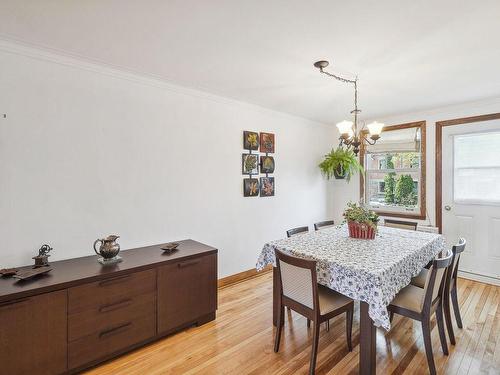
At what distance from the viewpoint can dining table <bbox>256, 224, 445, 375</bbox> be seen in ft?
5.43

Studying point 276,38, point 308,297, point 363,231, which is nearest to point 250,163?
point 363,231

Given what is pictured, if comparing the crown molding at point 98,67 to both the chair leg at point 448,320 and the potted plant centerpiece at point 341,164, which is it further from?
the chair leg at point 448,320

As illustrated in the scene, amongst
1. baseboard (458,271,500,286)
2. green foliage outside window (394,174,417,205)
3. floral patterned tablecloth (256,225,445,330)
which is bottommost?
baseboard (458,271,500,286)

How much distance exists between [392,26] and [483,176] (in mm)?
2847

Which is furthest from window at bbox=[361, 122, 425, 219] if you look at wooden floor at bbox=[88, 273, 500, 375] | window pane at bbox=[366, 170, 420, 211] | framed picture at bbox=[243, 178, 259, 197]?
framed picture at bbox=[243, 178, 259, 197]

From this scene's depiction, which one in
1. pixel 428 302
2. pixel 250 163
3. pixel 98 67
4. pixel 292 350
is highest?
pixel 98 67

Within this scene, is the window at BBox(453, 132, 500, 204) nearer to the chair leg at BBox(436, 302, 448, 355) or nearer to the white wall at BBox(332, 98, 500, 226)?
the white wall at BBox(332, 98, 500, 226)

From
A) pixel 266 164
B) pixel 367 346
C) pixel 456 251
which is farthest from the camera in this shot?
pixel 266 164

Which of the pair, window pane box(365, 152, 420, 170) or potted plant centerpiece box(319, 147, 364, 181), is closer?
window pane box(365, 152, 420, 170)

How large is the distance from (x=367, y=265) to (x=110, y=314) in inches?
74.0

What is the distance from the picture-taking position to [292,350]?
2090 mm

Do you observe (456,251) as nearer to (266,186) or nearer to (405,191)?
(266,186)

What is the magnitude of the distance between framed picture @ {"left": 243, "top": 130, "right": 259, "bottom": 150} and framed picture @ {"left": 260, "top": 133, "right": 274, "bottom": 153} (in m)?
0.10

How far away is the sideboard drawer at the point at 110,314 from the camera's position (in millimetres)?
1786
